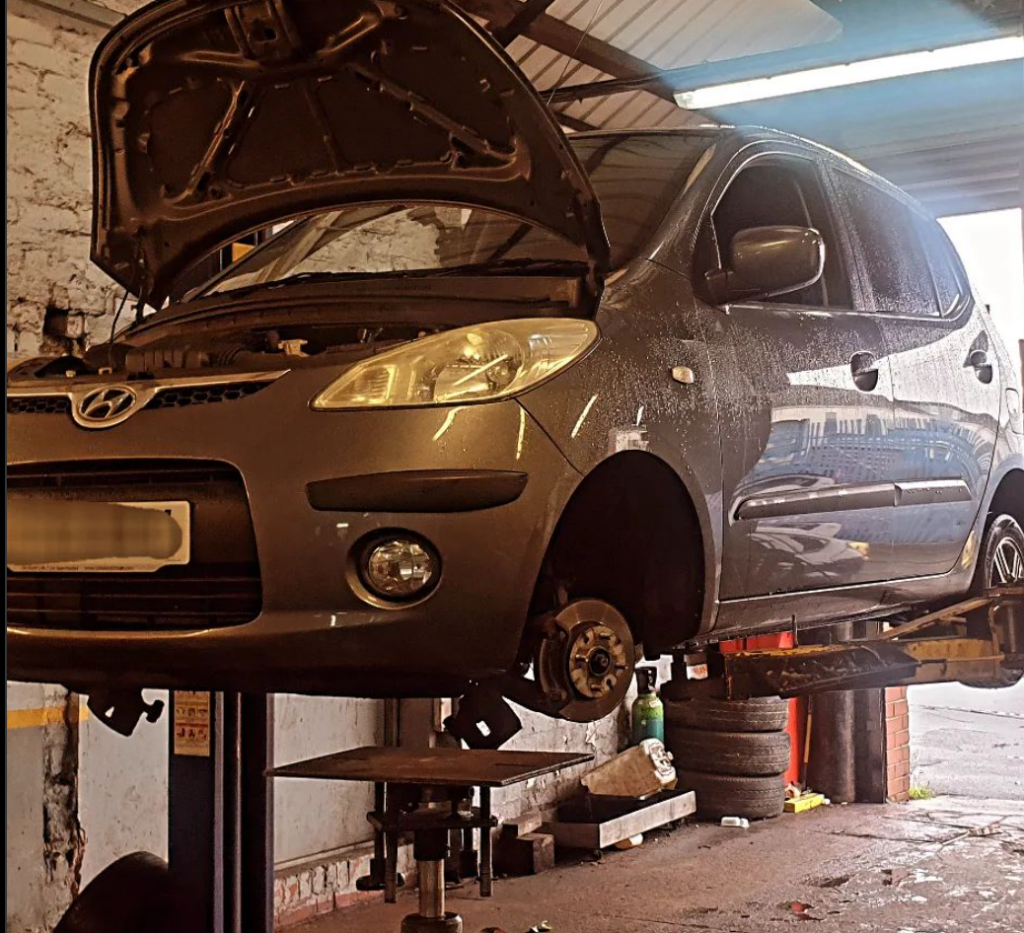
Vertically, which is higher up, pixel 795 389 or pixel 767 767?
pixel 795 389

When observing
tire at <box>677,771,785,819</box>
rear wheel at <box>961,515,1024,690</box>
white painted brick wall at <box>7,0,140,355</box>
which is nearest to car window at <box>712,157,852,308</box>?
rear wheel at <box>961,515,1024,690</box>

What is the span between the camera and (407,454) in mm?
2027

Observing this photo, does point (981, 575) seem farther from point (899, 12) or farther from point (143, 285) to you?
point (899, 12)

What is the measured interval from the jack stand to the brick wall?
569 cm

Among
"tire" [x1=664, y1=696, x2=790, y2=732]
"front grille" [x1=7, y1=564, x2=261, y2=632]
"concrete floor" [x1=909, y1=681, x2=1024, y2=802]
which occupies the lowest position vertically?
"concrete floor" [x1=909, y1=681, x2=1024, y2=802]

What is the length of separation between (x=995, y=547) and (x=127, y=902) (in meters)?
2.43

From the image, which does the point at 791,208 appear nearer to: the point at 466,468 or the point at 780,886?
the point at 466,468

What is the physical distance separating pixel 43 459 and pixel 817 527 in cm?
153

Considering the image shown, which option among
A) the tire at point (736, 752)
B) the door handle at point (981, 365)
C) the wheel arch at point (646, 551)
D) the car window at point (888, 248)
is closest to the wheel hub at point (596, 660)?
the wheel arch at point (646, 551)

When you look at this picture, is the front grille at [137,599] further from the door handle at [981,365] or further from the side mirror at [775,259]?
the door handle at [981,365]

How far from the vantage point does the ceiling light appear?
5562mm

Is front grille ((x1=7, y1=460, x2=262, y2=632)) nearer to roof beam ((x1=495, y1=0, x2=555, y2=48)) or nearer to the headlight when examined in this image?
the headlight

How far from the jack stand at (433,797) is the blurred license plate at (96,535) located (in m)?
0.54

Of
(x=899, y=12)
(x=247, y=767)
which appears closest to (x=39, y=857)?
(x=247, y=767)
